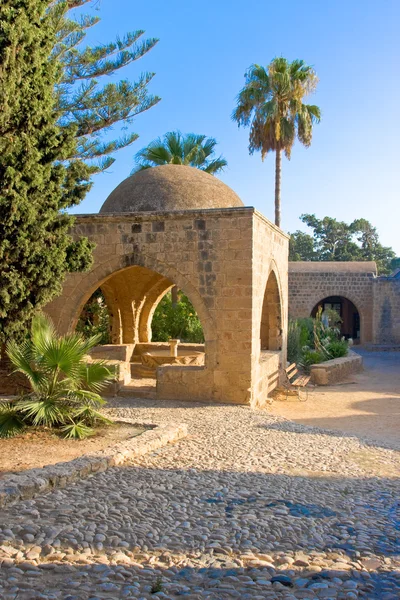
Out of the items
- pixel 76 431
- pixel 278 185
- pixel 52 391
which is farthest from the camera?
pixel 278 185

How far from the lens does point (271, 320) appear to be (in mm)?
11312

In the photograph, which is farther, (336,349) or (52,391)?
(336,349)

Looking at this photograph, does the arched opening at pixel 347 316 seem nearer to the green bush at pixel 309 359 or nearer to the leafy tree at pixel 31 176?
the green bush at pixel 309 359

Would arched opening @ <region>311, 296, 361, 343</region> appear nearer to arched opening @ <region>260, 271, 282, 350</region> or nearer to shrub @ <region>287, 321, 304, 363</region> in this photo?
shrub @ <region>287, 321, 304, 363</region>

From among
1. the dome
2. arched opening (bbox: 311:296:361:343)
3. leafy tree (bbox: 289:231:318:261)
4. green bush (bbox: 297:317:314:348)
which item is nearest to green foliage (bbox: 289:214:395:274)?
leafy tree (bbox: 289:231:318:261)

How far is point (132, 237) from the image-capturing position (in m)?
9.16

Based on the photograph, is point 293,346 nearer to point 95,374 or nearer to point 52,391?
point 95,374

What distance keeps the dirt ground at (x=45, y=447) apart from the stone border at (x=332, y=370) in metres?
7.28

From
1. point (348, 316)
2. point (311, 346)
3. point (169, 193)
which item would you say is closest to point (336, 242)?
point (348, 316)

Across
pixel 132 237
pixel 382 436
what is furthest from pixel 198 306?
pixel 382 436

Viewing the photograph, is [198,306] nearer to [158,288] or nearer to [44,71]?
[44,71]

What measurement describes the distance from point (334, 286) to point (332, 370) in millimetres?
9899

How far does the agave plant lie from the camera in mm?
6148

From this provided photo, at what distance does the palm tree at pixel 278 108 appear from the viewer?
19.2 meters
